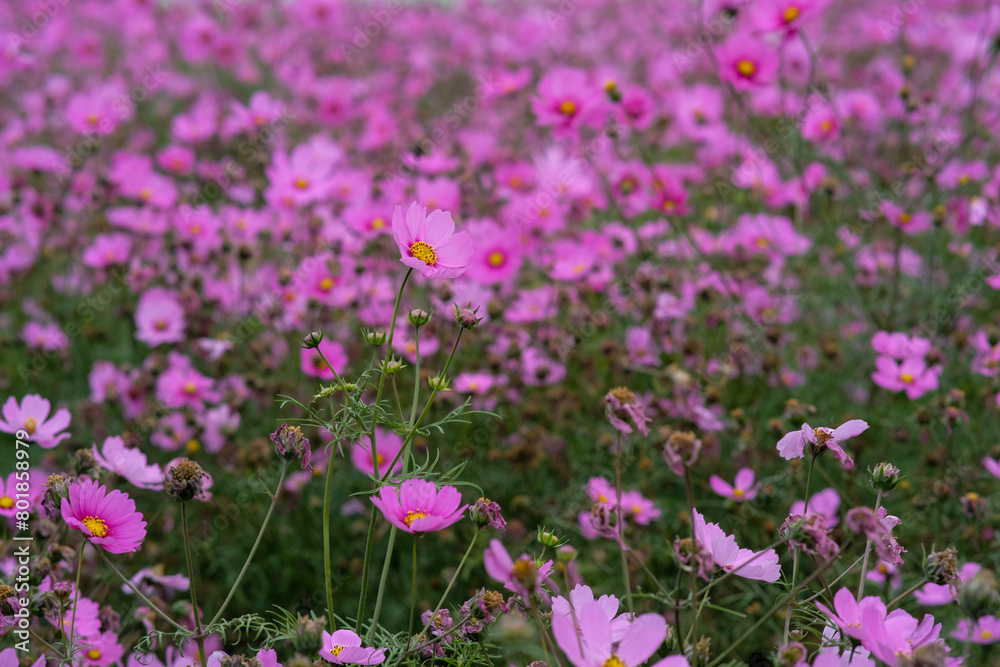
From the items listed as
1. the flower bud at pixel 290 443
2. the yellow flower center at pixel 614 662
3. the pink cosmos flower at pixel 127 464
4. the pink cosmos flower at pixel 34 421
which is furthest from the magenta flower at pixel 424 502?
the pink cosmos flower at pixel 34 421

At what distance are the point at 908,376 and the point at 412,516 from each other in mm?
1184

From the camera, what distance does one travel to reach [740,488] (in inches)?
59.5

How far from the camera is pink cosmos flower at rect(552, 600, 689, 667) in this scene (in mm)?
718

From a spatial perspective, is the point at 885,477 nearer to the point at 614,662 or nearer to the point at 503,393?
the point at 614,662

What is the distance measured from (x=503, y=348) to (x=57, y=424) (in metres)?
0.96

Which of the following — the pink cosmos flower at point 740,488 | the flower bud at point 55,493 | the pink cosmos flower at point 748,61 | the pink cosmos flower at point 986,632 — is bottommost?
the pink cosmos flower at point 740,488

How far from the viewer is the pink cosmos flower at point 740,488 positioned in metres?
1.48

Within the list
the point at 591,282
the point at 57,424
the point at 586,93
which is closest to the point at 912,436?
the point at 591,282

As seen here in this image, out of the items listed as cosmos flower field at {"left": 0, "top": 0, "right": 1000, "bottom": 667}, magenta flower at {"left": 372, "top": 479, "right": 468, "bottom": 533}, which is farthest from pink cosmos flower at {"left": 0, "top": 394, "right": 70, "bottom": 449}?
magenta flower at {"left": 372, "top": 479, "right": 468, "bottom": 533}

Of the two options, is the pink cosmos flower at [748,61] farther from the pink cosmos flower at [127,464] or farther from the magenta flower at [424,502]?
the pink cosmos flower at [127,464]

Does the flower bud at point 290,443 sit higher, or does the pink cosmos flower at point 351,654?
the flower bud at point 290,443

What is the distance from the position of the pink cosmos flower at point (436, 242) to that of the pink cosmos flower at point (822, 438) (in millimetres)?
421

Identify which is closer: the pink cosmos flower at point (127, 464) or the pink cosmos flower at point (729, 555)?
the pink cosmos flower at point (729, 555)

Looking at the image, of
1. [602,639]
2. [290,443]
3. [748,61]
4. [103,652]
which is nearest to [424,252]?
[290,443]
